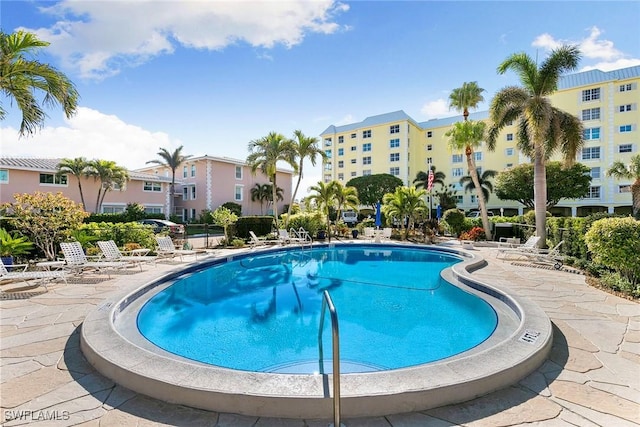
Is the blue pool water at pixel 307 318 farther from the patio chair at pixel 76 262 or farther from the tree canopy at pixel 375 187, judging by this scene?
the tree canopy at pixel 375 187

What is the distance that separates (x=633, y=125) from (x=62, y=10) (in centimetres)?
4831

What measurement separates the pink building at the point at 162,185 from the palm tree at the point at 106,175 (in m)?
0.73

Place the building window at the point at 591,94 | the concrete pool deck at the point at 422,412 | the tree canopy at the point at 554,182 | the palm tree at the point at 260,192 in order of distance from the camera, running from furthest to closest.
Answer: the palm tree at the point at 260,192
the building window at the point at 591,94
the tree canopy at the point at 554,182
the concrete pool deck at the point at 422,412

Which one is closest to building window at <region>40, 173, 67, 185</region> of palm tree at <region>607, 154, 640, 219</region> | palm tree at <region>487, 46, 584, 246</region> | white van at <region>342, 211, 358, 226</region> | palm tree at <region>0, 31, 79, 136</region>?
palm tree at <region>0, 31, 79, 136</region>

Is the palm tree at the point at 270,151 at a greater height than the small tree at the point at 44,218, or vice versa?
the palm tree at the point at 270,151

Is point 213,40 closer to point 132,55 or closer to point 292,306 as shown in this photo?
point 132,55

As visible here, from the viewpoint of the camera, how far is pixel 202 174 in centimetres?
3419

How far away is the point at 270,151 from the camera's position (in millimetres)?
21781

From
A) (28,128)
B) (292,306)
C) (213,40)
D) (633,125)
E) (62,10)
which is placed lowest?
(292,306)

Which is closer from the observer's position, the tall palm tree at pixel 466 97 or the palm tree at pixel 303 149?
the palm tree at pixel 303 149

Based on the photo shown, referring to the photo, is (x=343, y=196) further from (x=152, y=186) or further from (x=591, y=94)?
(x=591, y=94)

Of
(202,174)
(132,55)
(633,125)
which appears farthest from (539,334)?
(633,125)

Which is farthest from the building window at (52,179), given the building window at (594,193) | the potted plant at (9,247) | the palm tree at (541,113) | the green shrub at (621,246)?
the building window at (594,193)

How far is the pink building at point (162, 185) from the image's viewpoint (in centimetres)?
2419
